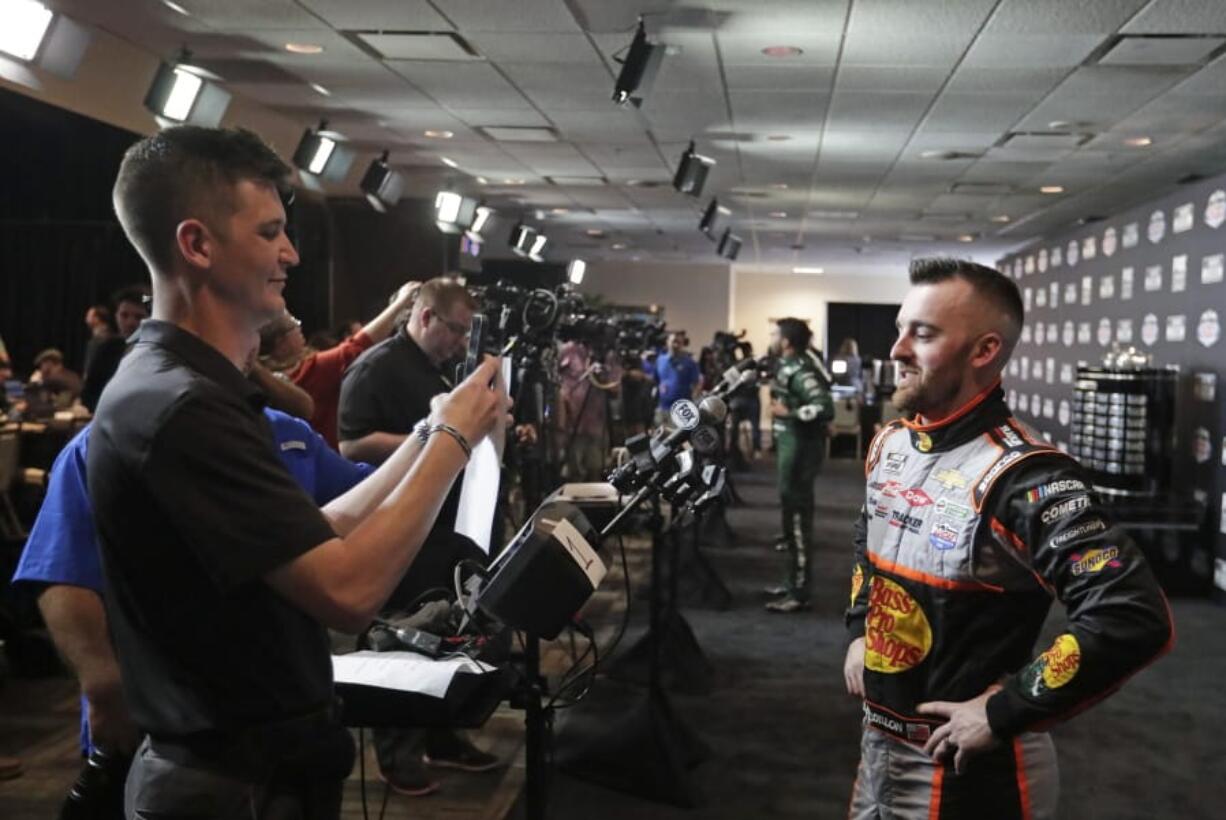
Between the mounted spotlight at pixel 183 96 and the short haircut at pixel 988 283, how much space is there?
4.36 metres

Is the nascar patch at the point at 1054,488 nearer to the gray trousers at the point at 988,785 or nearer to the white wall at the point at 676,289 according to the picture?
the gray trousers at the point at 988,785

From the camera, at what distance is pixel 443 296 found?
11.1ft

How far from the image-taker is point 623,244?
16.0m

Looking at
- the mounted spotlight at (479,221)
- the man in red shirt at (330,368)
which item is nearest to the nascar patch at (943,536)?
the man in red shirt at (330,368)

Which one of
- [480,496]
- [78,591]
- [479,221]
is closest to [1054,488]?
[480,496]

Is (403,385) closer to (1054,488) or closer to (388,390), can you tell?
(388,390)

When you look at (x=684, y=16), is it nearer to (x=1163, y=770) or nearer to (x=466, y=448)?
(x=1163, y=770)

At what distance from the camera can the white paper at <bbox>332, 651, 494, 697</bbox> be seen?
72.7 inches

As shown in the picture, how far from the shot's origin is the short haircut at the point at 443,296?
11.1 feet

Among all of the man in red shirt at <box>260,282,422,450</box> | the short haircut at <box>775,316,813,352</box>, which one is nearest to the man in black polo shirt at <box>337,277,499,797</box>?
the man in red shirt at <box>260,282,422,450</box>

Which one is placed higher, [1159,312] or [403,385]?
[1159,312]

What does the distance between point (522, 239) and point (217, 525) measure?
11.1m

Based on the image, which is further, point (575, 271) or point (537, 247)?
point (575, 271)

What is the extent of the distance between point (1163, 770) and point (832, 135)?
179 inches
